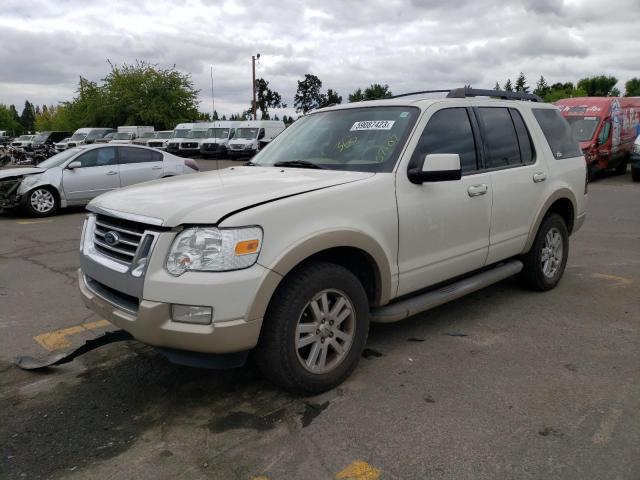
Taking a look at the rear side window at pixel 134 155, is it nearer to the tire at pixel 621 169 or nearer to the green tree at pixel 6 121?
the tire at pixel 621 169

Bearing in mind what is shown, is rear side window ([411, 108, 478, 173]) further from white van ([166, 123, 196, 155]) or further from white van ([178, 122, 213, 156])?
white van ([166, 123, 196, 155])

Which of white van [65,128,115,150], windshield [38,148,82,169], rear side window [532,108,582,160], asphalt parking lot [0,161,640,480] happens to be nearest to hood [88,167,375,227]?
asphalt parking lot [0,161,640,480]

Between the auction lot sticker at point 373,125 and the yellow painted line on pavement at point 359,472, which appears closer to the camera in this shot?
the yellow painted line on pavement at point 359,472

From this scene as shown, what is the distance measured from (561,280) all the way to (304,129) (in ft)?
10.8

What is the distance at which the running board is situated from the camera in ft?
12.0

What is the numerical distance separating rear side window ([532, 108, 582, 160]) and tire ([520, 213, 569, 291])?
0.64 m

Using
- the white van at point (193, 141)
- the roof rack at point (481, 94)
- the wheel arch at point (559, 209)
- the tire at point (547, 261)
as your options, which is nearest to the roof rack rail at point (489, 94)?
the roof rack at point (481, 94)

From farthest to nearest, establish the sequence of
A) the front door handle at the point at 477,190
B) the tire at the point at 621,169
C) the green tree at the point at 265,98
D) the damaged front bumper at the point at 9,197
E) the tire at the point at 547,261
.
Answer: the green tree at the point at 265,98
the tire at the point at 621,169
the damaged front bumper at the point at 9,197
the tire at the point at 547,261
the front door handle at the point at 477,190

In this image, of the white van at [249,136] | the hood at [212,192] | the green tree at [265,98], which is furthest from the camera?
the green tree at [265,98]

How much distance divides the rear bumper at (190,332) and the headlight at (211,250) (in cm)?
24

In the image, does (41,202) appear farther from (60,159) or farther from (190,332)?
(190,332)

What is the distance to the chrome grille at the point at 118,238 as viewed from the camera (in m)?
3.04

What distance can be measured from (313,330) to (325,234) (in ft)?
1.87

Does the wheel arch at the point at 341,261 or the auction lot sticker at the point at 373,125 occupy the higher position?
the auction lot sticker at the point at 373,125
